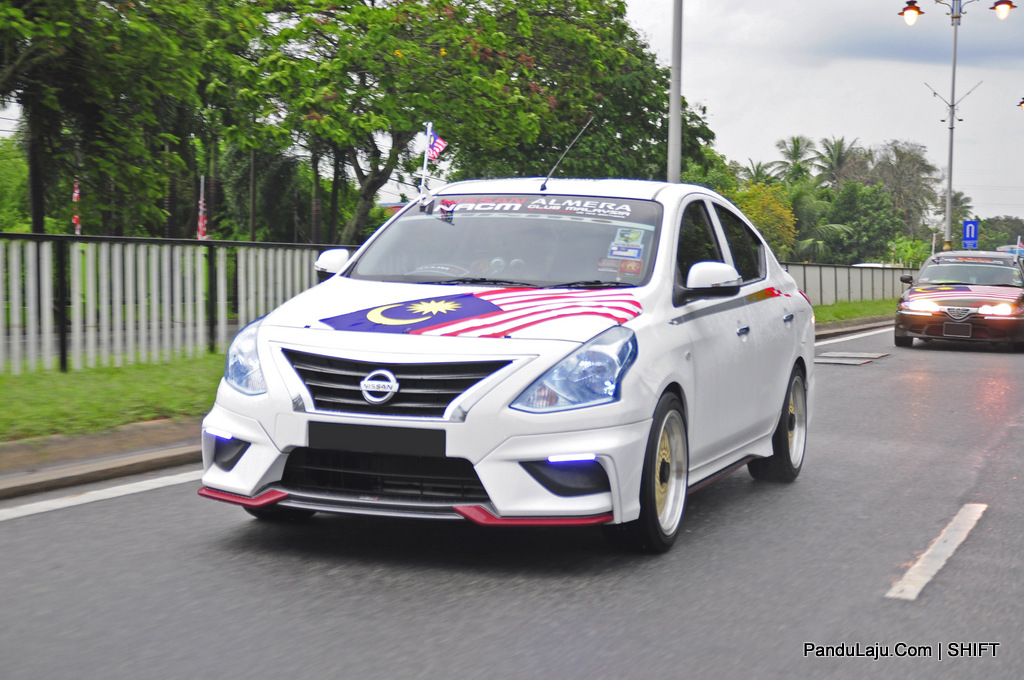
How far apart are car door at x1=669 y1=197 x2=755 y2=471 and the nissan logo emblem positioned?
4.37 feet

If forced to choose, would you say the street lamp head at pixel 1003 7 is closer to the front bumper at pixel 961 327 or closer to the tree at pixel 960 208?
the front bumper at pixel 961 327

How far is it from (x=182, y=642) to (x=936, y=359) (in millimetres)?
15738

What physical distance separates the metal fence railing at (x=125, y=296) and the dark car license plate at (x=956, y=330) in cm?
1046

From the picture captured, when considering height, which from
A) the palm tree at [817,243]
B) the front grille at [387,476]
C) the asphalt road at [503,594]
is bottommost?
the asphalt road at [503,594]

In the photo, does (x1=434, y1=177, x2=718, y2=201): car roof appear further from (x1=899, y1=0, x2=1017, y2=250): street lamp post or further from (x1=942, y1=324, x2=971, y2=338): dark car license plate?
(x1=899, y1=0, x2=1017, y2=250): street lamp post

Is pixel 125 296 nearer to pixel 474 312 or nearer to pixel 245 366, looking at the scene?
pixel 245 366

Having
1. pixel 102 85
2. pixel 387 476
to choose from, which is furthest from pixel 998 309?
pixel 387 476

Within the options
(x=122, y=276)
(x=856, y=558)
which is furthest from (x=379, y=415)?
(x=122, y=276)

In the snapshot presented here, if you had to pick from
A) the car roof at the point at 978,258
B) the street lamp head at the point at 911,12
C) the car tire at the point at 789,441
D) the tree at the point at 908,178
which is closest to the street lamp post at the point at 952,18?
the street lamp head at the point at 911,12

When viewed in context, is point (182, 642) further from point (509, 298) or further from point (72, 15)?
point (72, 15)

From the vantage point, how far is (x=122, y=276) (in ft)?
40.4

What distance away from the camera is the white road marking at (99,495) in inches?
239

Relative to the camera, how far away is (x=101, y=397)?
9062 millimetres

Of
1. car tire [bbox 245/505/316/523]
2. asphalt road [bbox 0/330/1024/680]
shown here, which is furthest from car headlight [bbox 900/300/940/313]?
car tire [bbox 245/505/316/523]
